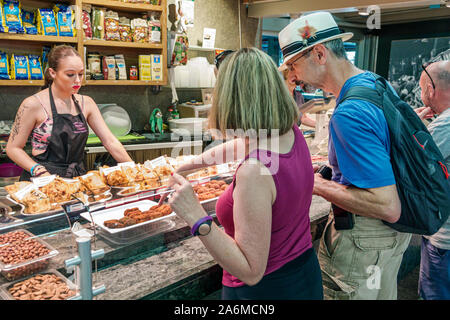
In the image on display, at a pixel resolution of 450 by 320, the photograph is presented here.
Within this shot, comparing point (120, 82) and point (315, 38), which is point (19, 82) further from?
point (315, 38)

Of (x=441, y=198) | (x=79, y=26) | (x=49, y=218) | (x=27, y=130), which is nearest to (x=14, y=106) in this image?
(x=79, y=26)

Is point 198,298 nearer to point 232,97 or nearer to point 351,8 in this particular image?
point 232,97

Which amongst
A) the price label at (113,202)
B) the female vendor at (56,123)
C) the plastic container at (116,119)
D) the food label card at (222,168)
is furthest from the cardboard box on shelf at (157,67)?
the price label at (113,202)

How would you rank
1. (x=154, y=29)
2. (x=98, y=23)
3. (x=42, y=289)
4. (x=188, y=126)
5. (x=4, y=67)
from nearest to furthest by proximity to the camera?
(x=42, y=289) < (x=4, y=67) < (x=98, y=23) < (x=154, y=29) < (x=188, y=126)

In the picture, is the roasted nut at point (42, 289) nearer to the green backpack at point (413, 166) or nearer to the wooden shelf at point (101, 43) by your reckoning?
the green backpack at point (413, 166)

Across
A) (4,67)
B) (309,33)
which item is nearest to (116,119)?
(4,67)

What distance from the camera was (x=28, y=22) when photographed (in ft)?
12.2

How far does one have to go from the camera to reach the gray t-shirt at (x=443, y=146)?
2.09 metres

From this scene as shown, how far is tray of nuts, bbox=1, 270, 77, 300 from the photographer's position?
118cm

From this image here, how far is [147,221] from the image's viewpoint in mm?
1621

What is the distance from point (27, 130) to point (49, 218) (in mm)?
1561

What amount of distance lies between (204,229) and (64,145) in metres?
2.12

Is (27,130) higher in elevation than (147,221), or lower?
higher

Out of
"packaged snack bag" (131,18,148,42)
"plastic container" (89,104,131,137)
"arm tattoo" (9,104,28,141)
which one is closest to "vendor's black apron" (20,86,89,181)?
"arm tattoo" (9,104,28,141)
